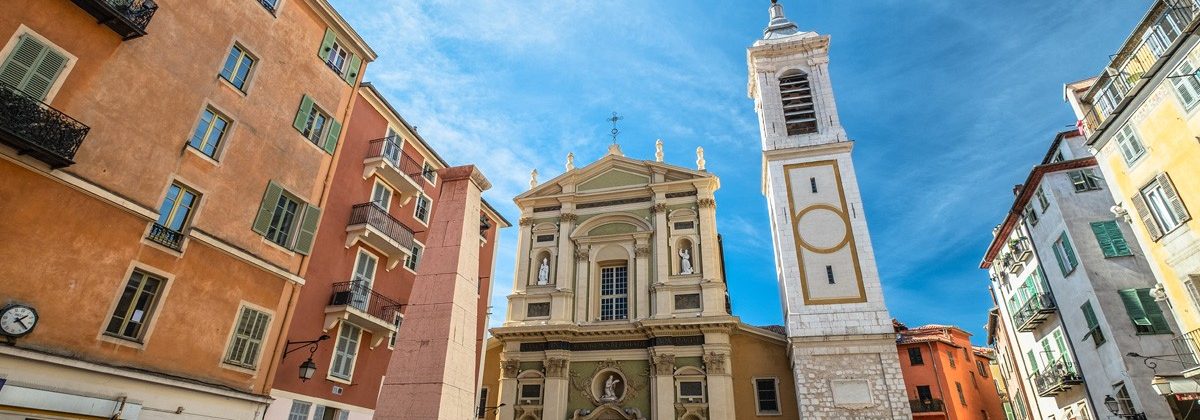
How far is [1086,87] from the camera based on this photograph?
1883cm

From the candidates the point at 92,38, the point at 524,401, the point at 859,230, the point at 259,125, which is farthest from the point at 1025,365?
the point at 92,38

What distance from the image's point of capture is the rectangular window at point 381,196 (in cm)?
1873

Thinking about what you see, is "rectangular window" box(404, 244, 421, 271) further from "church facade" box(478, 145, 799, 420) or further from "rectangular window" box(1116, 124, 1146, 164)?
Answer: "rectangular window" box(1116, 124, 1146, 164)

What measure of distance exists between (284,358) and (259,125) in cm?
569

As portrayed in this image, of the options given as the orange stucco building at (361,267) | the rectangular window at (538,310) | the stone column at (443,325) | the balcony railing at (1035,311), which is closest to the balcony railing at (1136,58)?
the balcony railing at (1035,311)

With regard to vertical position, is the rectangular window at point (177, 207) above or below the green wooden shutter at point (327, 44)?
below

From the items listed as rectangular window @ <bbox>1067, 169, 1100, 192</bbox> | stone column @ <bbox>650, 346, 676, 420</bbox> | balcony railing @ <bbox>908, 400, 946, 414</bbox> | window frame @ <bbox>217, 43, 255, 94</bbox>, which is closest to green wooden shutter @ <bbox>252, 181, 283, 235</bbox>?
window frame @ <bbox>217, 43, 255, 94</bbox>

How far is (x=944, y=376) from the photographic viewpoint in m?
35.9

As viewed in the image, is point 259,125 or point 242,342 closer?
point 242,342

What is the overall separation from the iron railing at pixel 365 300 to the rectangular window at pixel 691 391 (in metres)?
11.3

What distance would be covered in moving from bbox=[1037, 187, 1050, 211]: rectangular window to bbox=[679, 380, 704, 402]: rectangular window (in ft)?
46.0

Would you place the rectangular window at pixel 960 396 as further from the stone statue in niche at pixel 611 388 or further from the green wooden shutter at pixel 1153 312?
the stone statue in niche at pixel 611 388

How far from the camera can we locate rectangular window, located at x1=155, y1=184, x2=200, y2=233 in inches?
489

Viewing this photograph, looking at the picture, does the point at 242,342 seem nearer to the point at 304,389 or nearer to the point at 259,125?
the point at 304,389
